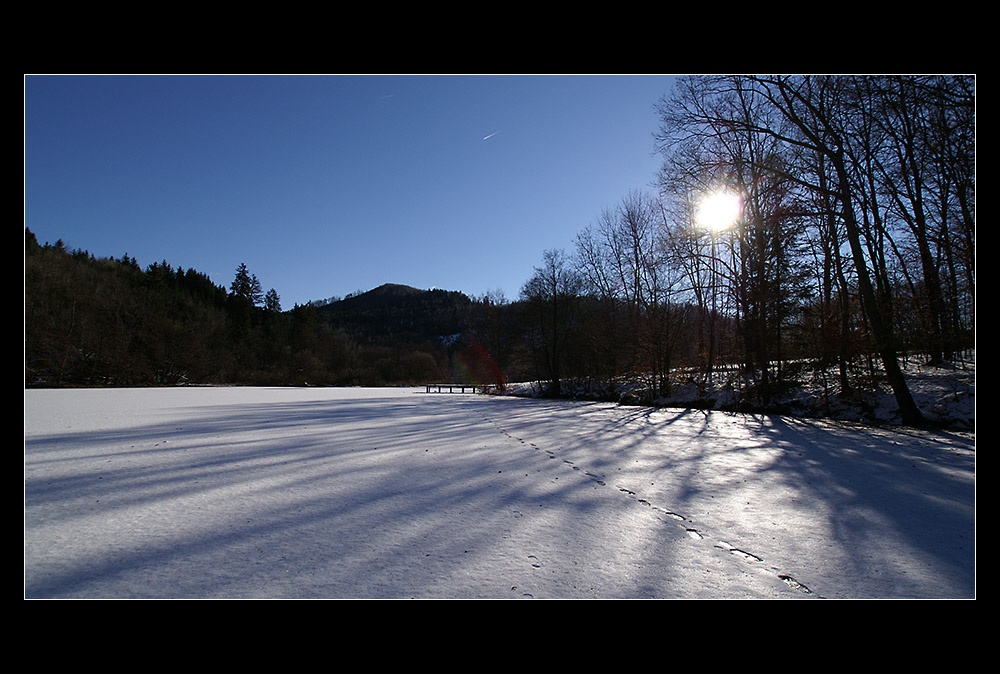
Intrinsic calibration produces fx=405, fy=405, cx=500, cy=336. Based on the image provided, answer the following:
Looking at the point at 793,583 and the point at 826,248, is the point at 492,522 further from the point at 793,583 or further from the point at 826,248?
the point at 826,248

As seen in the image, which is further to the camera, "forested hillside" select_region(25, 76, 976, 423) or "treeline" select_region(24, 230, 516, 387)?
"treeline" select_region(24, 230, 516, 387)

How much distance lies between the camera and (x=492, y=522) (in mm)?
2721

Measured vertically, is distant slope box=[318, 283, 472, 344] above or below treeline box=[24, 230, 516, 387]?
above

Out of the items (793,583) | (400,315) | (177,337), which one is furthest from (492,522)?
(400,315)

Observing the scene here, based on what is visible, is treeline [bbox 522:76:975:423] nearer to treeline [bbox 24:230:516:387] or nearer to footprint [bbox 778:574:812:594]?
footprint [bbox 778:574:812:594]

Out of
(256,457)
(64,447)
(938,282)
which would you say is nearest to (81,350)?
(64,447)

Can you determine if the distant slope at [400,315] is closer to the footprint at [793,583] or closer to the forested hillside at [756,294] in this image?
the forested hillside at [756,294]

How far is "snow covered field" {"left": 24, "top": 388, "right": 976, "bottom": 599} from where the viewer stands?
6.19ft

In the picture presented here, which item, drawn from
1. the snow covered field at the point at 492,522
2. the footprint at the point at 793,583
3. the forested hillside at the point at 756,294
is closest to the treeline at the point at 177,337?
the forested hillside at the point at 756,294

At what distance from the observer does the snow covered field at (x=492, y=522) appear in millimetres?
1887

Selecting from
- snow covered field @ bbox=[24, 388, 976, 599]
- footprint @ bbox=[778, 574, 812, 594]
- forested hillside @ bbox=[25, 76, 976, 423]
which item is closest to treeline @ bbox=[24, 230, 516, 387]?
forested hillside @ bbox=[25, 76, 976, 423]

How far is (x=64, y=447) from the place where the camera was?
538 centimetres
